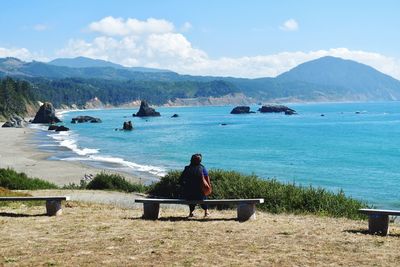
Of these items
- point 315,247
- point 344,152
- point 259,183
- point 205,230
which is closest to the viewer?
point 315,247

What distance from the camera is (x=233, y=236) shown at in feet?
37.2

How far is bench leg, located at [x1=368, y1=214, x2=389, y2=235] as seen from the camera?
11.8 meters

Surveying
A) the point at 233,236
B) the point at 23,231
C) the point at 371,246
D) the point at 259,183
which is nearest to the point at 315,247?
the point at 371,246

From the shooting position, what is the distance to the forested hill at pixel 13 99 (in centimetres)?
13838

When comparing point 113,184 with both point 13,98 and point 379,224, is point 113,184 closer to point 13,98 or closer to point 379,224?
point 379,224

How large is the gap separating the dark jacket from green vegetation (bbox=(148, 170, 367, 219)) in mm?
4183

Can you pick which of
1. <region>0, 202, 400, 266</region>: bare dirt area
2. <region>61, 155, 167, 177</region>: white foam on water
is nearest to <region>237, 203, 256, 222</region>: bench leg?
<region>0, 202, 400, 266</region>: bare dirt area

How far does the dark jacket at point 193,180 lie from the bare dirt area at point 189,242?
26.0 inches

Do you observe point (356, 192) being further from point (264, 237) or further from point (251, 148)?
point (251, 148)

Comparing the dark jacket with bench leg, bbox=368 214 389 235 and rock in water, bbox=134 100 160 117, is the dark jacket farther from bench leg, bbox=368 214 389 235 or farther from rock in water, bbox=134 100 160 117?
rock in water, bbox=134 100 160 117

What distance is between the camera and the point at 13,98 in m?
148

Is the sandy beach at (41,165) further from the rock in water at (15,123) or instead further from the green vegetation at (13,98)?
the green vegetation at (13,98)

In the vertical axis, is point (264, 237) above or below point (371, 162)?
above

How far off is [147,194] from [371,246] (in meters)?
14.8
